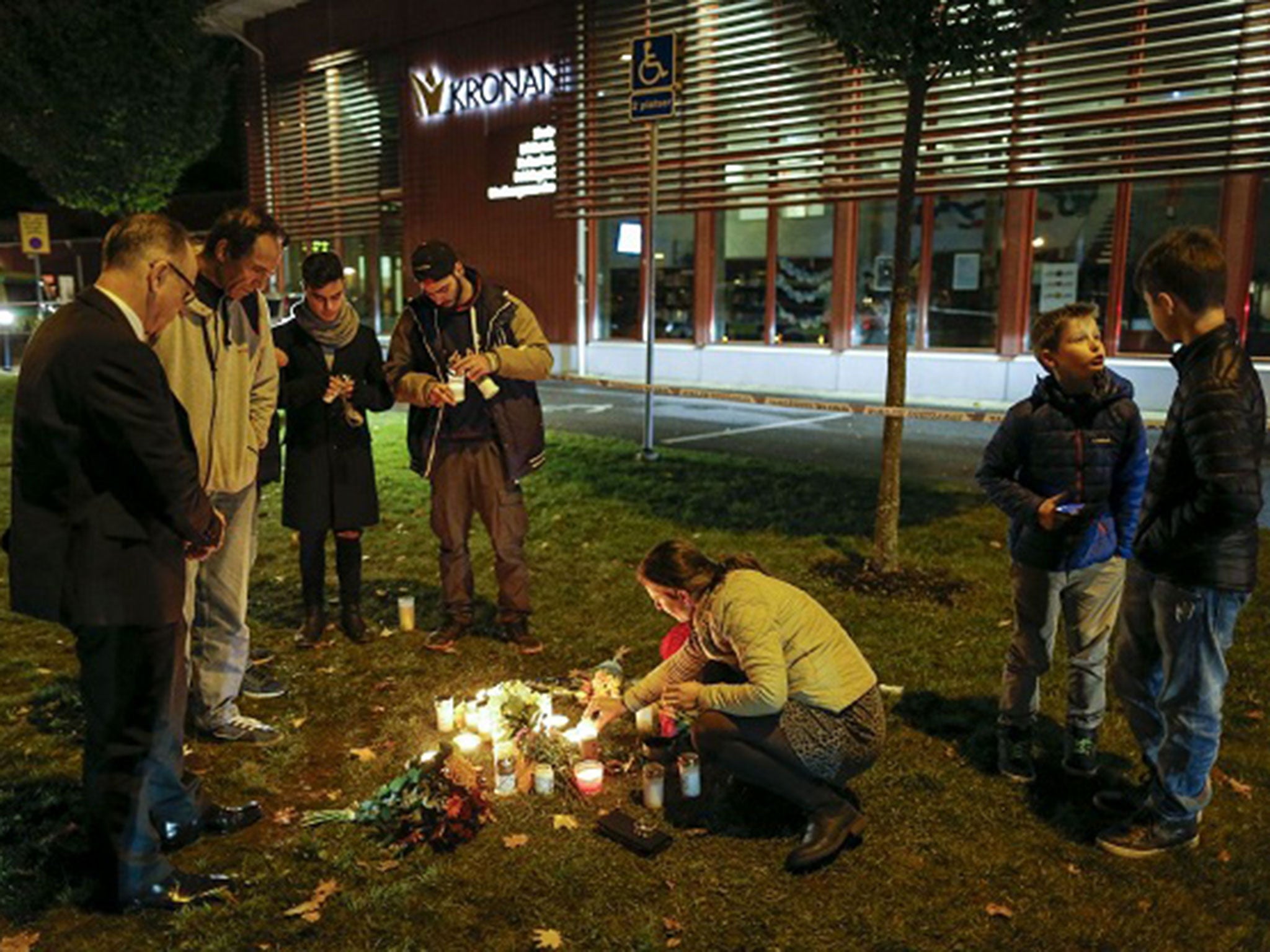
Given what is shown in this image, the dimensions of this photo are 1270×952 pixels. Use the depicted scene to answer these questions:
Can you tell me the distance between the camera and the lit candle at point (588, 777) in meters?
4.22

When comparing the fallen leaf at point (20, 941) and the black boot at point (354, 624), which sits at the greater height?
the black boot at point (354, 624)

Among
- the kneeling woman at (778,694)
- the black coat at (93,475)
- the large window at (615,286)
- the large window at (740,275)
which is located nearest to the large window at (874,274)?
the large window at (740,275)

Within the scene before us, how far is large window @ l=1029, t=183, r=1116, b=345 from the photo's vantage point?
14523 mm

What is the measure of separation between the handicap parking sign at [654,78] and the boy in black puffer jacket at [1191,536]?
23.6 ft

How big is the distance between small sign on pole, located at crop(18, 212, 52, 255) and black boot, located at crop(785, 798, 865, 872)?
22.5 meters

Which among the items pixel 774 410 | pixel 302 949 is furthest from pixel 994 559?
pixel 774 410

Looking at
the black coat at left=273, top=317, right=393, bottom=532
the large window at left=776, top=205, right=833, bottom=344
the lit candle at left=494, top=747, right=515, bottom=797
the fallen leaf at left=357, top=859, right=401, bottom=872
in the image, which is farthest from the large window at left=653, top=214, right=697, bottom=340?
the fallen leaf at left=357, top=859, right=401, bottom=872

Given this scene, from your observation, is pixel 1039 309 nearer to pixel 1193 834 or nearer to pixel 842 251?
pixel 842 251

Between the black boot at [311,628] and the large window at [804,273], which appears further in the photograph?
the large window at [804,273]

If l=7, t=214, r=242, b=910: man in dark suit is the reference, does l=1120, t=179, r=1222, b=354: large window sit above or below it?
above

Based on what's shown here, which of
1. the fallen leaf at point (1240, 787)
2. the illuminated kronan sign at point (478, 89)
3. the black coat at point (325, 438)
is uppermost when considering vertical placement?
the illuminated kronan sign at point (478, 89)

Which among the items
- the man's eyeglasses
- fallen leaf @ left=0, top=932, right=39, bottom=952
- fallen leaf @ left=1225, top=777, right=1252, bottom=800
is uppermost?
the man's eyeglasses

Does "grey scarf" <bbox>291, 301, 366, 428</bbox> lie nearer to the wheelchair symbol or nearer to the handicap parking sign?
the handicap parking sign

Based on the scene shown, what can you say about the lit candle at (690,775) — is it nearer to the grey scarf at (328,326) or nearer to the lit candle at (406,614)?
the lit candle at (406,614)
